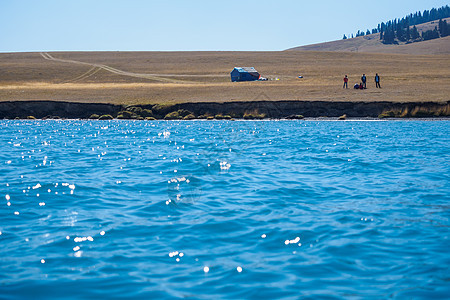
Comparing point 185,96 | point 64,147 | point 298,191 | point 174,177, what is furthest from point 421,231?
point 185,96

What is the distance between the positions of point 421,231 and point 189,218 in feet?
14.6

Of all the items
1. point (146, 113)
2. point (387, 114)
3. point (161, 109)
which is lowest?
point (387, 114)

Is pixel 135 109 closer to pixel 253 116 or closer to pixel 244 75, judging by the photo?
pixel 253 116

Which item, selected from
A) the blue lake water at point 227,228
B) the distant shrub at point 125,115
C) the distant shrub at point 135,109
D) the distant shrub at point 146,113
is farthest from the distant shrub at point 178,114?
the blue lake water at point 227,228

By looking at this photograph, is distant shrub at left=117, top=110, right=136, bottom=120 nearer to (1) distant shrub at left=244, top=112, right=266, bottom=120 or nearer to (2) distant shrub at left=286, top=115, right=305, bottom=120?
(1) distant shrub at left=244, top=112, right=266, bottom=120

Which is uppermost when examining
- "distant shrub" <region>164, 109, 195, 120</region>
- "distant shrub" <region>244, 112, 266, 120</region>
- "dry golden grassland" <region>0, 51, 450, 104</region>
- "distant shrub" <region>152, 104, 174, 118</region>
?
"dry golden grassland" <region>0, 51, 450, 104</region>

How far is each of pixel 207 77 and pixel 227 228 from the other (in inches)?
3348

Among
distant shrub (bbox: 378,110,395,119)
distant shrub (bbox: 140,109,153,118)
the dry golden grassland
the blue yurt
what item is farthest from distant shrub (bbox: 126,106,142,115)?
the blue yurt

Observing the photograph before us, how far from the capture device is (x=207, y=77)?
9244cm

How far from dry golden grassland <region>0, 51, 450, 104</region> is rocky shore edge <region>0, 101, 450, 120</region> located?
2.58 metres

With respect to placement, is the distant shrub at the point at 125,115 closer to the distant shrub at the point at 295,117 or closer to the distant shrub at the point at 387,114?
the distant shrub at the point at 295,117

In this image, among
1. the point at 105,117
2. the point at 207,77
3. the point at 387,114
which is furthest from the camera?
the point at 207,77

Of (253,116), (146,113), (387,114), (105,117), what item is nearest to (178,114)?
(146,113)

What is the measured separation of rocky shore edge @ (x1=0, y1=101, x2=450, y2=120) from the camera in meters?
44.1
